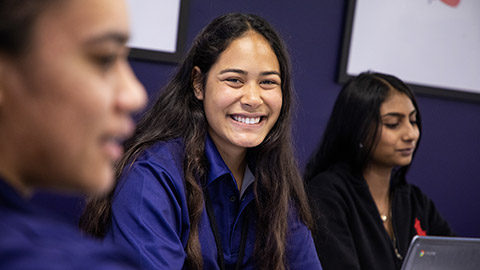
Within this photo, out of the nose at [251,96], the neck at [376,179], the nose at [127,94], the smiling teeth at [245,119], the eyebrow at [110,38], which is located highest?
the eyebrow at [110,38]

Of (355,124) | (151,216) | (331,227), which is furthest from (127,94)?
(355,124)

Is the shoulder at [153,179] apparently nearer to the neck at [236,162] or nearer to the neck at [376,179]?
the neck at [236,162]

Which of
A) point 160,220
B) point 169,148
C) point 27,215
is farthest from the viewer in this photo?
point 169,148

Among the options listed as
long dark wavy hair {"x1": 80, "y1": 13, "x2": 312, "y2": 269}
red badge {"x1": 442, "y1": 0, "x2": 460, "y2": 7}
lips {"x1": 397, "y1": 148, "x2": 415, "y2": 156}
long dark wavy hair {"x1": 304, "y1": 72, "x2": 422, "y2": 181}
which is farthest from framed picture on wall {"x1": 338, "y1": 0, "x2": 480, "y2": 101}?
long dark wavy hair {"x1": 80, "y1": 13, "x2": 312, "y2": 269}

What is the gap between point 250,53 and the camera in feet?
5.82

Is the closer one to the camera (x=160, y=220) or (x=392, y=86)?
(x=160, y=220)

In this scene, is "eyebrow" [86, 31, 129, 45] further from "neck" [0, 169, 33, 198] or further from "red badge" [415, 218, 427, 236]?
"red badge" [415, 218, 427, 236]

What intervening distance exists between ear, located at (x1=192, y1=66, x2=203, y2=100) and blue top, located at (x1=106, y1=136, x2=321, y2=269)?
0.14 m

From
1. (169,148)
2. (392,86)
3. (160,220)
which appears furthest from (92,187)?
(392,86)

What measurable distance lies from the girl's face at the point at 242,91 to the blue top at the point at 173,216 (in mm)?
79

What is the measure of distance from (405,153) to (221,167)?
0.93m

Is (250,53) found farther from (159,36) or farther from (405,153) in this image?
(405,153)

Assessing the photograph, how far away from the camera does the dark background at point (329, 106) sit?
247 cm

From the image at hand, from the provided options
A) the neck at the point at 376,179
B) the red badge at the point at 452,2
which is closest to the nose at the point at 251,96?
the neck at the point at 376,179
